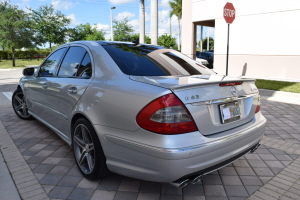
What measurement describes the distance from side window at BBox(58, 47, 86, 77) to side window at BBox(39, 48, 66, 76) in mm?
252

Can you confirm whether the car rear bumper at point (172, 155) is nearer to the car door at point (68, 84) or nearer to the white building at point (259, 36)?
the car door at point (68, 84)

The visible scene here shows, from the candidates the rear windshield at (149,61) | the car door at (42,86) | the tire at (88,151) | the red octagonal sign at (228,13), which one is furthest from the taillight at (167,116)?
the red octagonal sign at (228,13)

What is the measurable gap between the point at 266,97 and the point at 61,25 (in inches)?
1400

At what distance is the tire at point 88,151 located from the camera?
261 cm

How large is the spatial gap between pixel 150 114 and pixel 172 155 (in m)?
0.38

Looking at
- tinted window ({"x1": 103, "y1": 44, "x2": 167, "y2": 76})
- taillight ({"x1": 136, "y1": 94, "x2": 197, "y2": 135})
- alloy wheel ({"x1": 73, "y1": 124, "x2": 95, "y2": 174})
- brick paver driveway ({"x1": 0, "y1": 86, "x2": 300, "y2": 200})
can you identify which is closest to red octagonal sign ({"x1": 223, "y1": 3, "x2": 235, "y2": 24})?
brick paver driveway ({"x1": 0, "y1": 86, "x2": 300, "y2": 200})

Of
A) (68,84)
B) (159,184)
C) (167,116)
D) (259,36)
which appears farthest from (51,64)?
(259,36)

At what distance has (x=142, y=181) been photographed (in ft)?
9.36

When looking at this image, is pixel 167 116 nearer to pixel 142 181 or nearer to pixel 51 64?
pixel 142 181

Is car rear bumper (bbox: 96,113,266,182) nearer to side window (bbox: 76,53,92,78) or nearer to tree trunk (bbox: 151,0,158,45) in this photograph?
side window (bbox: 76,53,92,78)

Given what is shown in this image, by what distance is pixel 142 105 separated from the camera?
2.14 metres

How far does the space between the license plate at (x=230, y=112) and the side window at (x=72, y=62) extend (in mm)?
1840

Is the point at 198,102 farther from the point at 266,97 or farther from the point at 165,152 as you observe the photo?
the point at 266,97

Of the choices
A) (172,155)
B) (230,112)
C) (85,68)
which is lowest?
(172,155)
